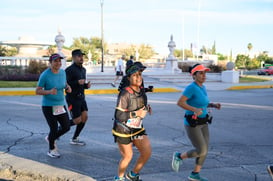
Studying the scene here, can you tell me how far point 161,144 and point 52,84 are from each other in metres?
2.46

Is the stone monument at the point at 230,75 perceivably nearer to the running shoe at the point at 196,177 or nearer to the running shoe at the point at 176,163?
the running shoe at the point at 176,163

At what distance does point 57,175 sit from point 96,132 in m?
3.00

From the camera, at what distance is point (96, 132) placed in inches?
313

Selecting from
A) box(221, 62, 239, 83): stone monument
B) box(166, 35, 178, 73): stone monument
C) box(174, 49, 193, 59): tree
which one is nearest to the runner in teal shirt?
box(221, 62, 239, 83): stone monument

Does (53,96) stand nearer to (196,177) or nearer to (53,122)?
(53,122)

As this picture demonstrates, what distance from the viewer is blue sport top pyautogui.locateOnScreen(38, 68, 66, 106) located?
5.67 metres

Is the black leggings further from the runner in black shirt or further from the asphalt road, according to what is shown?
the runner in black shirt

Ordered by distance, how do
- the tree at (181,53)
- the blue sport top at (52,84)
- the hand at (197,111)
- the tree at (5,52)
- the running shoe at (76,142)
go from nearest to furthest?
the hand at (197,111)
the blue sport top at (52,84)
the running shoe at (76,142)
the tree at (5,52)
the tree at (181,53)

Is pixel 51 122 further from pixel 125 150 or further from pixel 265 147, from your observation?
pixel 265 147

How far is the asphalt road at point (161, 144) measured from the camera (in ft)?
17.0

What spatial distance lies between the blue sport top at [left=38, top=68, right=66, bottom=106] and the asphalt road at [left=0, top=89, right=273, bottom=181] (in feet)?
3.09

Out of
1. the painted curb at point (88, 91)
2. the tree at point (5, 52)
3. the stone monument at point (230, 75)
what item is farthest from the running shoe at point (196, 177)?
the tree at point (5, 52)

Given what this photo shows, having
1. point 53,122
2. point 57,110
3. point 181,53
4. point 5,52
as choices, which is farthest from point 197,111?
point 181,53

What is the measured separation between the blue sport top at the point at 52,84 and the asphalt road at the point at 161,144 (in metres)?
0.94
